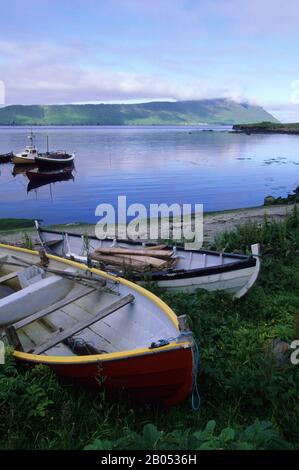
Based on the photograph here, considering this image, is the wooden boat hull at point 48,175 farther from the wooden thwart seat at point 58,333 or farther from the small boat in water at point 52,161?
the wooden thwart seat at point 58,333

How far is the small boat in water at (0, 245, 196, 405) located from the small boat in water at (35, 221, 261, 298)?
1022mm

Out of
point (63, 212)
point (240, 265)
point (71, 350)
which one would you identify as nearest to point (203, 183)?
point (63, 212)

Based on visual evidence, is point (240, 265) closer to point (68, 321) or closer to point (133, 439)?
point (68, 321)

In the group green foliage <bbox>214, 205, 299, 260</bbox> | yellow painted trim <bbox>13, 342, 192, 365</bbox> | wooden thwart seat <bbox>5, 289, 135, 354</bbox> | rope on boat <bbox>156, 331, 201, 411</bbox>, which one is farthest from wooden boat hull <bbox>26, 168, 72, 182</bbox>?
rope on boat <bbox>156, 331, 201, 411</bbox>

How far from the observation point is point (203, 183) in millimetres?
42312

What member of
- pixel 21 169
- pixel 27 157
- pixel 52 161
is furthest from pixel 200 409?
pixel 21 169

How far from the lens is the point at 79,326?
5.90m

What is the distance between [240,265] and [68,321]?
12.0 ft

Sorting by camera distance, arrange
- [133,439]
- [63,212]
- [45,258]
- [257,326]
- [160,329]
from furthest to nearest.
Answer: [63,212] → [45,258] → [257,326] → [160,329] → [133,439]

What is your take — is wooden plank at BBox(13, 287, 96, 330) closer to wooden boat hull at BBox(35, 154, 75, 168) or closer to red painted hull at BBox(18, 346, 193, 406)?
red painted hull at BBox(18, 346, 193, 406)

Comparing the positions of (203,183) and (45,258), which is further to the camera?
(203,183)

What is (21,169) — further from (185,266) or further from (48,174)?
(185,266)

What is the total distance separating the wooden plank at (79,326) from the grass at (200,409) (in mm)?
352

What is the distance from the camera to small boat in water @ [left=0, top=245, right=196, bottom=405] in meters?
4.89
